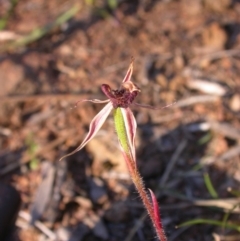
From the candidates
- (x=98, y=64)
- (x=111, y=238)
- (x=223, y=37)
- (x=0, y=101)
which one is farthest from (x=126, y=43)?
(x=111, y=238)

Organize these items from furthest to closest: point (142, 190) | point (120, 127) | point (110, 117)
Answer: point (110, 117), point (142, 190), point (120, 127)

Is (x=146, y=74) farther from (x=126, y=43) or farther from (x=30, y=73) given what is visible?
(x=30, y=73)

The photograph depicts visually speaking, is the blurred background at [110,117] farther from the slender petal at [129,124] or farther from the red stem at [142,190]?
the slender petal at [129,124]

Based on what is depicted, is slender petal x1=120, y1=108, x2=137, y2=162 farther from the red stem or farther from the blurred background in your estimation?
the blurred background

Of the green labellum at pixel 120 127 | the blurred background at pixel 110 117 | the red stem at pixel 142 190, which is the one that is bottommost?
the red stem at pixel 142 190

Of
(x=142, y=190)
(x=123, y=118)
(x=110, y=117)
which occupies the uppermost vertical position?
(x=110, y=117)

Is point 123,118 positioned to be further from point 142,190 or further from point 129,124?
point 142,190

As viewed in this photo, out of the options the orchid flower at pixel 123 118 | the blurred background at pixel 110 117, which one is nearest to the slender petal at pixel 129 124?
the orchid flower at pixel 123 118

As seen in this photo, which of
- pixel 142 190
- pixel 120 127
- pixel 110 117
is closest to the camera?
pixel 120 127

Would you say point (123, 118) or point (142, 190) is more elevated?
point (123, 118)

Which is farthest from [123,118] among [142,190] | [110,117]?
[110,117]
